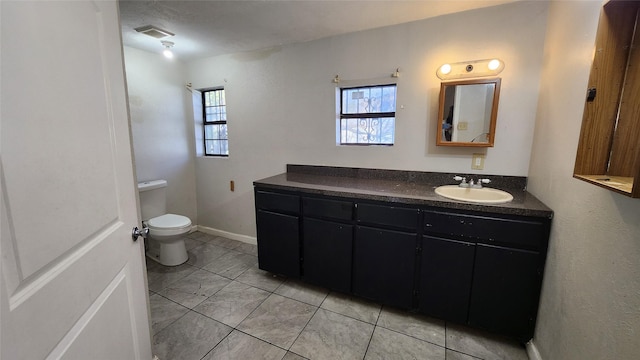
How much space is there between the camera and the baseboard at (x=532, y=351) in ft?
5.01

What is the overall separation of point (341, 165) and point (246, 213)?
138 centimetres

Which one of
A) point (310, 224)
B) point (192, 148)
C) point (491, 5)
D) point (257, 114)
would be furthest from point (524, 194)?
point (192, 148)

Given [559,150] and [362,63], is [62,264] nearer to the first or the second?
[559,150]

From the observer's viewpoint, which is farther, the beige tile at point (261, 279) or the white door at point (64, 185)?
the beige tile at point (261, 279)

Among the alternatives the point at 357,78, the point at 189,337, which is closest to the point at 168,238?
the point at 189,337

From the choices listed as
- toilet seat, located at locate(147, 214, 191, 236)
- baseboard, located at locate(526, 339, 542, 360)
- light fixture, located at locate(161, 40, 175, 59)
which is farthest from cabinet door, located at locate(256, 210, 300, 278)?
light fixture, located at locate(161, 40, 175, 59)

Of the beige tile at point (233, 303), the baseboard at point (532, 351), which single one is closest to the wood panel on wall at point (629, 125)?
the baseboard at point (532, 351)

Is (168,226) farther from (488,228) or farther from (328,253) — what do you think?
(488,228)

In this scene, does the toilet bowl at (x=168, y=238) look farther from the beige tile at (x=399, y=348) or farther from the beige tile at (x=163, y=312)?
the beige tile at (x=399, y=348)

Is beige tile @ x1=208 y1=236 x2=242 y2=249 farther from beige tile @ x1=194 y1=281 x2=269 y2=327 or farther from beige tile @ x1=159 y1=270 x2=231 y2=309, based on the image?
beige tile @ x1=194 y1=281 x2=269 y2=327

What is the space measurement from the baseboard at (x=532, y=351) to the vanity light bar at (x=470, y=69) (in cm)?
181

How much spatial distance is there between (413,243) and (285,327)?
1.07 metres

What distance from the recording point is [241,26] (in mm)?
2223

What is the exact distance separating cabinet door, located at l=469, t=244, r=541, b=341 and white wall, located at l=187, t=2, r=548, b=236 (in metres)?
0.73
